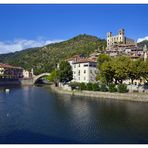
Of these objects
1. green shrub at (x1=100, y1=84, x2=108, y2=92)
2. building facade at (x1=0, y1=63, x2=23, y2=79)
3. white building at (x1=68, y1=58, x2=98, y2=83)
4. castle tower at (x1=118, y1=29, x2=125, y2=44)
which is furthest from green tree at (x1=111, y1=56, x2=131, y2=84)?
castle tower at (x1=118, y1=29, x2=125, y2=44)

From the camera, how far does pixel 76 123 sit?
30.2 meters

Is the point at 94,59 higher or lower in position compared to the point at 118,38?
lower

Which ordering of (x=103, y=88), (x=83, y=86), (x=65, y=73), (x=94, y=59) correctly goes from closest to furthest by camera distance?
(x=103, y=88) < (x=83, y=86) < (x=65, y=73) < (x=94, y=59)

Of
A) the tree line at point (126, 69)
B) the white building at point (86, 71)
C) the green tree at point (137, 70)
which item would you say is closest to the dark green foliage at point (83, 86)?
the tree line at point (126, 69)

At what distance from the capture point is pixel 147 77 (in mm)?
51656

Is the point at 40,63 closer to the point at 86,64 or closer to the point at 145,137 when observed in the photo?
the point at 86,64

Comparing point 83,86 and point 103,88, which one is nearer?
point 103,88

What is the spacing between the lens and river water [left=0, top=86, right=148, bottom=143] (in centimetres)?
2444

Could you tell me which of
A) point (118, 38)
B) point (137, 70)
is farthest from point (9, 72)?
point (137, 70)

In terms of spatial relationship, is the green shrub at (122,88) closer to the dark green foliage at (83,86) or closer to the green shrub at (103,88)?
the green shrub at (103,88)

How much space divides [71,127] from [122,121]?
5.79 meters

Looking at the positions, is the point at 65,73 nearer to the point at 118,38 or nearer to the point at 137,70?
the point at 137,70

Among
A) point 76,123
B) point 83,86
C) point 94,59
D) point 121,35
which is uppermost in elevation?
point 121,35

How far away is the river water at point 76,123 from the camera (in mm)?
24438
